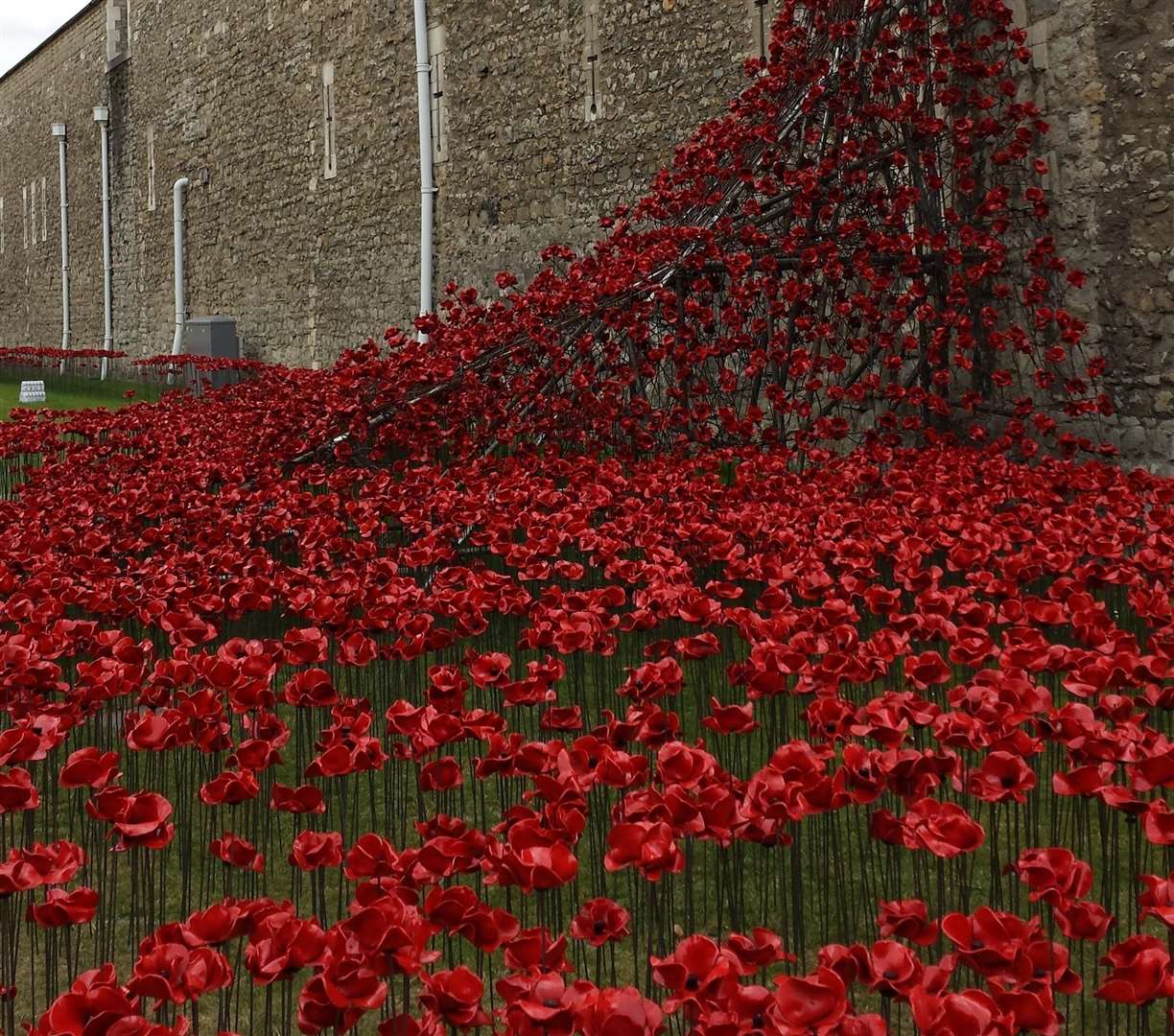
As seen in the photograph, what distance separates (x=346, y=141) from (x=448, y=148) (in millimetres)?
2441

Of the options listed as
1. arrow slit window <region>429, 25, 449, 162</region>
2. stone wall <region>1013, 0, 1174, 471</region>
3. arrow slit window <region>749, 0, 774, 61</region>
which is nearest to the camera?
stone wall <region>1013, 0, 1174, 471</region>

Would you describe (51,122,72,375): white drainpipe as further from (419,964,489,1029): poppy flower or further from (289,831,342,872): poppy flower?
(419,964,489,1029): poppy flower

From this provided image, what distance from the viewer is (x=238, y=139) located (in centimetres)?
1706

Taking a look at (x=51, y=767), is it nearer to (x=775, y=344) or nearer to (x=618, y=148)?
(x=775, y=344)

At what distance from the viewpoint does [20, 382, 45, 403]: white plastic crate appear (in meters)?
13.6

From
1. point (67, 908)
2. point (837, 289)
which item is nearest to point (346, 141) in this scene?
point (837, 289)

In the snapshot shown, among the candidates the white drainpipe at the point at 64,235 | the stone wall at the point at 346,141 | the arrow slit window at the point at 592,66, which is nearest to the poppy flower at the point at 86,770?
the stone wall at the point at 346,141

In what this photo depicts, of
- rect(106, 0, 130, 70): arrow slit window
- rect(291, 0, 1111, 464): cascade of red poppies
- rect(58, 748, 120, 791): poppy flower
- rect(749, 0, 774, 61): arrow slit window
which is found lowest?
rect(58, 748, 120, 791): poppy flower

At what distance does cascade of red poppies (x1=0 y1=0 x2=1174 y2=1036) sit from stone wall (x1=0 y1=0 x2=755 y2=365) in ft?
8.60

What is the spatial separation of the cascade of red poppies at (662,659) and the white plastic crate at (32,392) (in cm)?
617

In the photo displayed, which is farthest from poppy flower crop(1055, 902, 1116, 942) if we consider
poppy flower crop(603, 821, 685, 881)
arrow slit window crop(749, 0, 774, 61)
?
arrow slit window crop(749, 0, 774, 61)

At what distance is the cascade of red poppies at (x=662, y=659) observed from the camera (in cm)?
150

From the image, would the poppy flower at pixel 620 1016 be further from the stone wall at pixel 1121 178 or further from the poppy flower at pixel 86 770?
the stone wall at pixel 1121 178

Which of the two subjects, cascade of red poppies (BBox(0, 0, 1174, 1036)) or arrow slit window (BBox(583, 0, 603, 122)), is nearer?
cascade of red poppies (BBox(0, 0, 1174, 1036))
